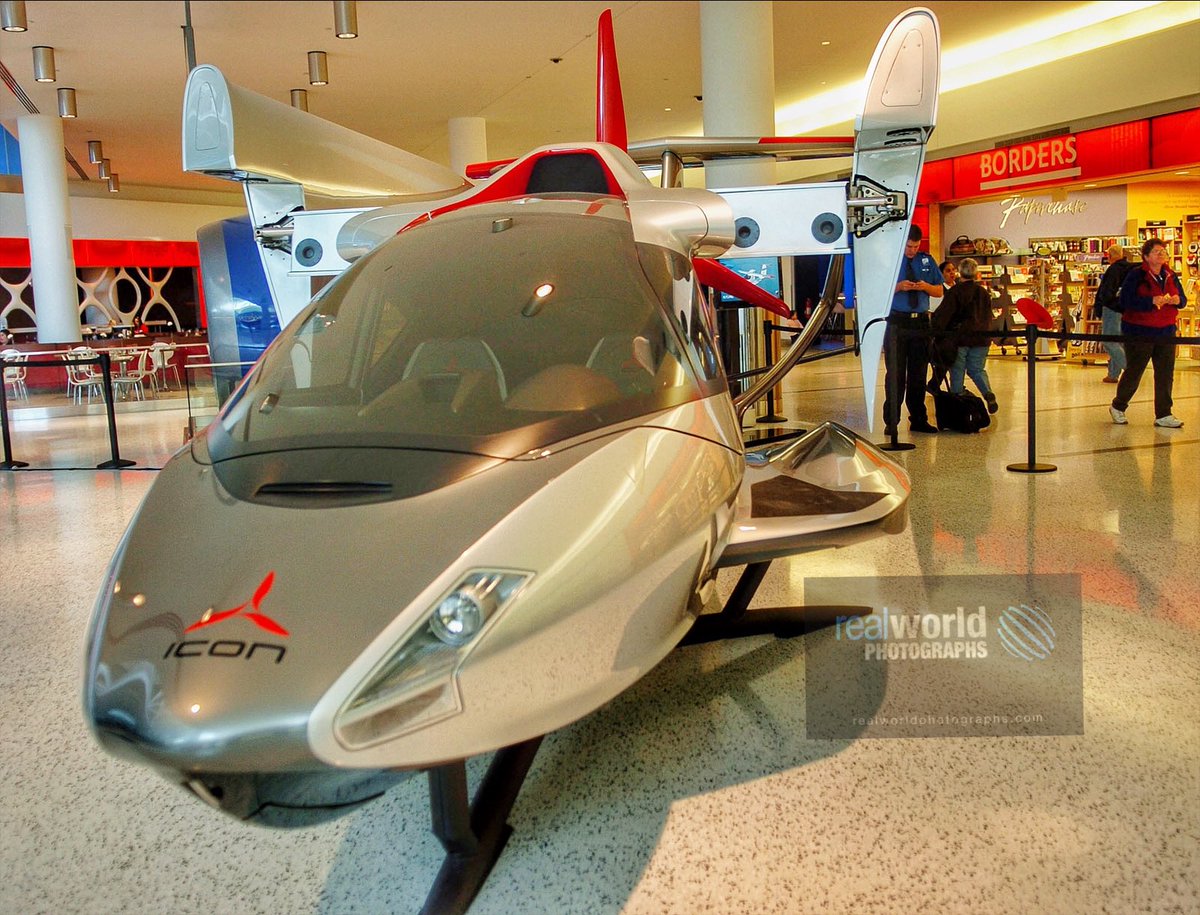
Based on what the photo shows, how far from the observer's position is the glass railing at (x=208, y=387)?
707 centimetres

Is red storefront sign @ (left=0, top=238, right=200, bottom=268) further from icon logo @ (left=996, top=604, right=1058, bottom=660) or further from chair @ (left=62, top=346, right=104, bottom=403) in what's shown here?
icon logo @ (left=996, top=604, right=1058, bottom=660)

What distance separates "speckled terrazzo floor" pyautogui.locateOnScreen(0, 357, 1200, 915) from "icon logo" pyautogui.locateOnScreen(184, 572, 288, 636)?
2.35 ft

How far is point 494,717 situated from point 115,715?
57cm

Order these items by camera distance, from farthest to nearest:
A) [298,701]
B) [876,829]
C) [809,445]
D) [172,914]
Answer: [809,445], [876,829], [172,914], [298,701]

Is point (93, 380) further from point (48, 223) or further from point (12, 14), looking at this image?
point (12, 14)

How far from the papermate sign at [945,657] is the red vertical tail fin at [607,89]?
2.96 metres

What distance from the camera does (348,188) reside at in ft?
13.4

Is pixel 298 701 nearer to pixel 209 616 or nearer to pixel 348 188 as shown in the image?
pixel 209 616

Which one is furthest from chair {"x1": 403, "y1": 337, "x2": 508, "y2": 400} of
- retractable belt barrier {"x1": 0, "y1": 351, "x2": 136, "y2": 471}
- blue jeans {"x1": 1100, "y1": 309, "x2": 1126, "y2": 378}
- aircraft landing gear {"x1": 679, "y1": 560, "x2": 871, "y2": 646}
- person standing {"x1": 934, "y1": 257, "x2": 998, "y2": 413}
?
blue jeans {"x1": 1100, "y1": 309, "x2": 1126, "y2": 378}

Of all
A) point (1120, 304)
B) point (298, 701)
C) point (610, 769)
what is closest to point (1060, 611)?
point (610, 769)

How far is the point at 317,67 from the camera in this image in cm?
998

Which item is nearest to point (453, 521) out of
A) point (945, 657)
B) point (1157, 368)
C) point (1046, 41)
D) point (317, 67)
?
point (945, 657)

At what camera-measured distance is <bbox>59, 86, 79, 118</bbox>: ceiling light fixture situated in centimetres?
1105

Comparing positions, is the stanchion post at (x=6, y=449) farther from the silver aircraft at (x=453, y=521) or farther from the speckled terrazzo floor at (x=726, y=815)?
the silver aircraft at (x=453, y=521)
